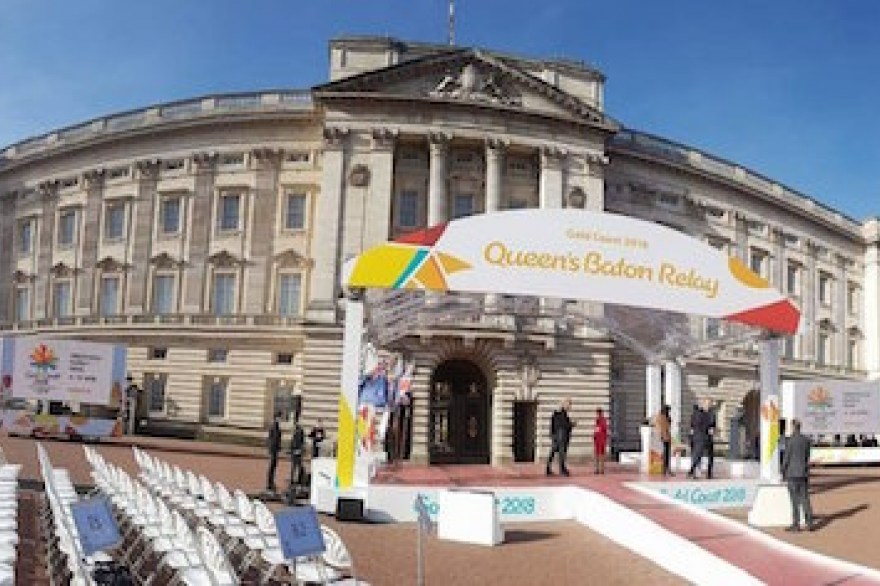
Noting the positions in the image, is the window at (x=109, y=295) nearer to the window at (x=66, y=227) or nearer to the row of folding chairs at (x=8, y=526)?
the window at (x=66, y=227)

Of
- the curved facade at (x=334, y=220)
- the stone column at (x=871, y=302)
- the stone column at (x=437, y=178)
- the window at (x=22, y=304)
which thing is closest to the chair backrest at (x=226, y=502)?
the curved facade at (x=334, y=220)

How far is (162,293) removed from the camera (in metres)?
43.6

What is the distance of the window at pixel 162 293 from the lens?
43.3 m

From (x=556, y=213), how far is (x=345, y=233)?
21.0 m

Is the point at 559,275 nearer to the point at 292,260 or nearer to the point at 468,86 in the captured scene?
the point at 468,86

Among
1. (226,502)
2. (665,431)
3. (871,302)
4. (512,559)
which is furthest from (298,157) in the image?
(871,302)

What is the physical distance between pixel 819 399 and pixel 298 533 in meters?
34.8

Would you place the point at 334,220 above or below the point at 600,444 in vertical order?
above

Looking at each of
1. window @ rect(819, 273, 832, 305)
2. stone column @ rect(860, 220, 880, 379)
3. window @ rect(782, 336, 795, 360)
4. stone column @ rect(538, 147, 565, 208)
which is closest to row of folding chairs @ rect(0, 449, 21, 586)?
stone column @ rect(538, 147, 565, 208)

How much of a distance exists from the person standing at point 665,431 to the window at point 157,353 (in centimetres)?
2752

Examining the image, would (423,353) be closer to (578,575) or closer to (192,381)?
(192,381)

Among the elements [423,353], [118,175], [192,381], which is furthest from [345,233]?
[118,175]

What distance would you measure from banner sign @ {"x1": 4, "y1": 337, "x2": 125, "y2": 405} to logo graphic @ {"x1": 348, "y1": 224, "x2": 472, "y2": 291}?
67.0 feet

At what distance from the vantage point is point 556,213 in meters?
17.7
